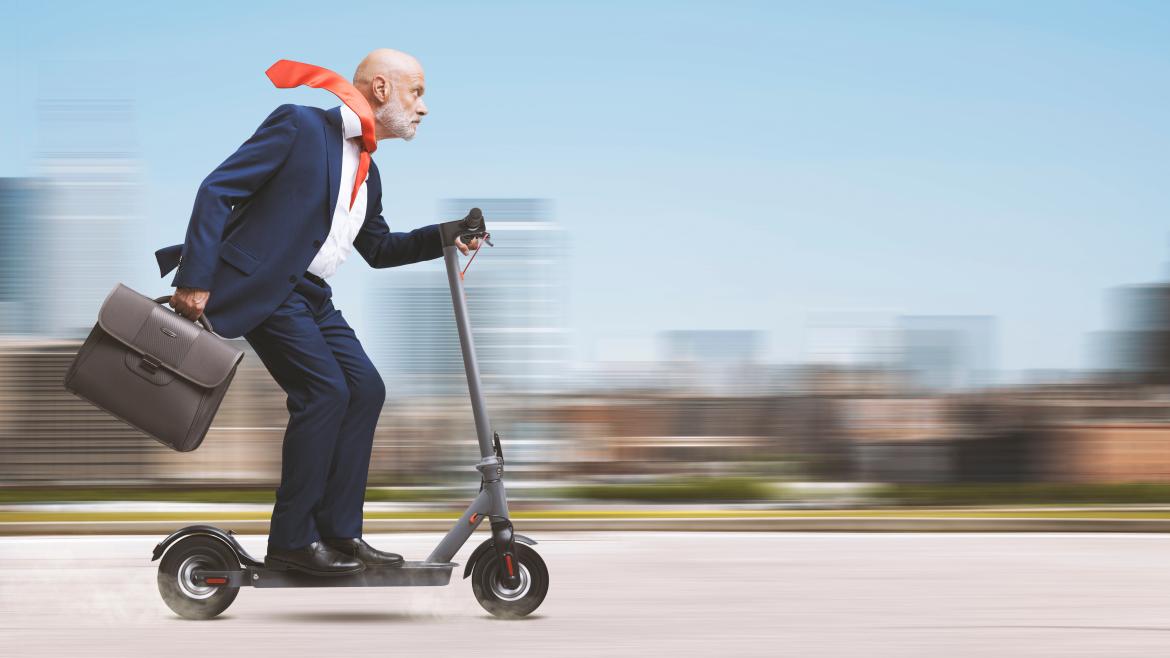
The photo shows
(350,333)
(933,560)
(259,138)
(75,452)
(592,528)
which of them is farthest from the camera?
(75,452)

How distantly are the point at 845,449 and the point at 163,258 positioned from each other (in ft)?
229

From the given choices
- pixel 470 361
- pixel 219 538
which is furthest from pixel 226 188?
pixel 219 538

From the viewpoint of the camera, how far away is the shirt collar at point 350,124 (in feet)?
12.6

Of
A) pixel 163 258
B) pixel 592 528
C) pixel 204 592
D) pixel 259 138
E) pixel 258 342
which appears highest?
pixel 259 138

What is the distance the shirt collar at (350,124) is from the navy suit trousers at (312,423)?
1.52 ft

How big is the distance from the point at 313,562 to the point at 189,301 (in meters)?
0.84

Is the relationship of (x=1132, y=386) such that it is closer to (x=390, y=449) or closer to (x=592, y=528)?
(x=390, y=449)

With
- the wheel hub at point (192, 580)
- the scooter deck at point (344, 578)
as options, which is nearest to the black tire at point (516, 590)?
the scooter deck at point (344, 578)

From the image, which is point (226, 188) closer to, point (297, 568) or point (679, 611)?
point (297, 568)

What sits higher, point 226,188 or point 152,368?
point 226,188

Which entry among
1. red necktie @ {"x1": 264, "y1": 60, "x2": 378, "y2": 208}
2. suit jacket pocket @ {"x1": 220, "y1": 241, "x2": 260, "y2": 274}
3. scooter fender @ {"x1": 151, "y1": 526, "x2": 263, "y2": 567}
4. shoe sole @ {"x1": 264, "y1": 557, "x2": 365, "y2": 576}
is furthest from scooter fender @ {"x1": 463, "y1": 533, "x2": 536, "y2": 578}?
red necktie @ {"x1": 264, "y1": 60, "x2": 378, "y2": 208}


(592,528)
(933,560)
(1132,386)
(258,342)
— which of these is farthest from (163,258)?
(1132,386)

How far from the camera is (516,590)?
388 centimetres

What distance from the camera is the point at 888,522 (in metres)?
8.80
